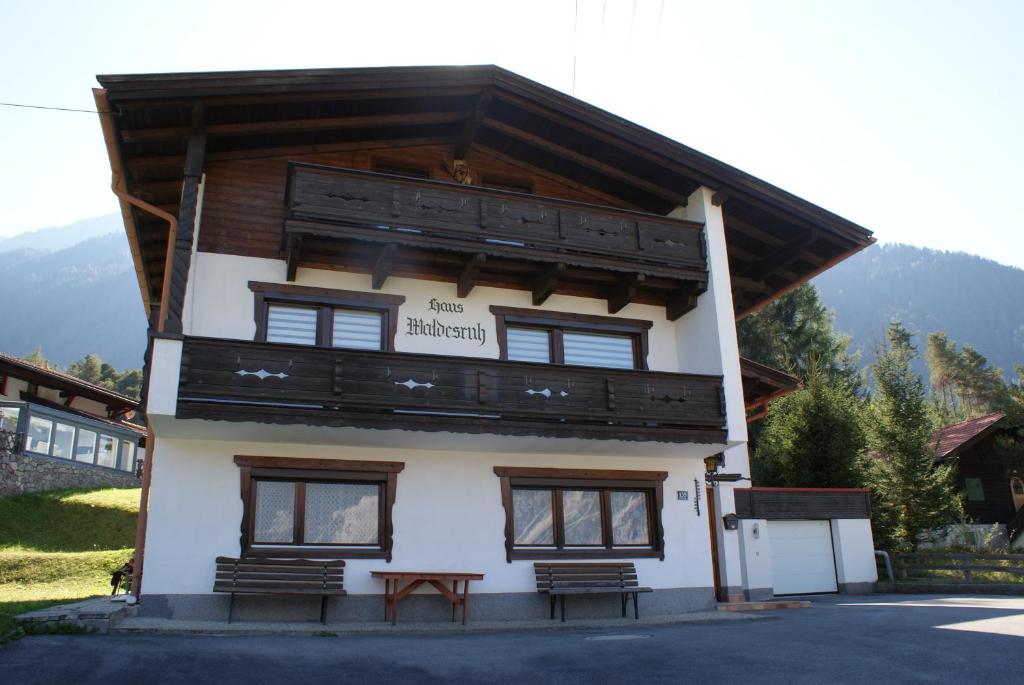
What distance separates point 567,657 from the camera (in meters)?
8.61

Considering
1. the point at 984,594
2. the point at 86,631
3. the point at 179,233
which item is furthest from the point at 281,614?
the point at 984,594

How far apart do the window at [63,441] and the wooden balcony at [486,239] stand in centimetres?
1970

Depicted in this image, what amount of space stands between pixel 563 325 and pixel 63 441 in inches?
856

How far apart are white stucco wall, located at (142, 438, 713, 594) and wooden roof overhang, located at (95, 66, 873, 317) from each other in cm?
485

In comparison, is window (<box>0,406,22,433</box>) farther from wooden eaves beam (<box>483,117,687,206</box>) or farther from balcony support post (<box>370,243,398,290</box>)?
wooden eaves beam (<box>483,117,687,206</box>)

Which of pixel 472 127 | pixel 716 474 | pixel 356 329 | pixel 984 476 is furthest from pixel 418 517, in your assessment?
pixel 984 476

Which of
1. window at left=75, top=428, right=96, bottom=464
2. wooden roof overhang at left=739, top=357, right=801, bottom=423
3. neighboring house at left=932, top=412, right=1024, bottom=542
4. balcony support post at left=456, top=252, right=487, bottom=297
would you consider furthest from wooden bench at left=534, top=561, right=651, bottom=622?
A: window at left=75, top=428, right=96, bottom=464

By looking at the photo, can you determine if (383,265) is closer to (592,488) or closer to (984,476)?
(592,488)

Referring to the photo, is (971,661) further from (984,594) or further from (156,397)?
(984,594)

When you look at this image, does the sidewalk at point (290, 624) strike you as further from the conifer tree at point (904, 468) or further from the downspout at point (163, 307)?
the conifer tree at point (904, 468)

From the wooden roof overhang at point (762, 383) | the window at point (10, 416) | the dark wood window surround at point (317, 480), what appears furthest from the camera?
the window at point (10, 416)

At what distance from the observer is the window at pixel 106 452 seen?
31.3 meters

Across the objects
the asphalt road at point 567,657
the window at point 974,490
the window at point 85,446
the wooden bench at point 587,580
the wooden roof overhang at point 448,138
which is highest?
the wooden roof overhang at point 448,138

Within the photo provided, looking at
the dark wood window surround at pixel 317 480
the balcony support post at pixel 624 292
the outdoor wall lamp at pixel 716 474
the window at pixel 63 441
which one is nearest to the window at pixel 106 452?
the window at pixel 63 441
